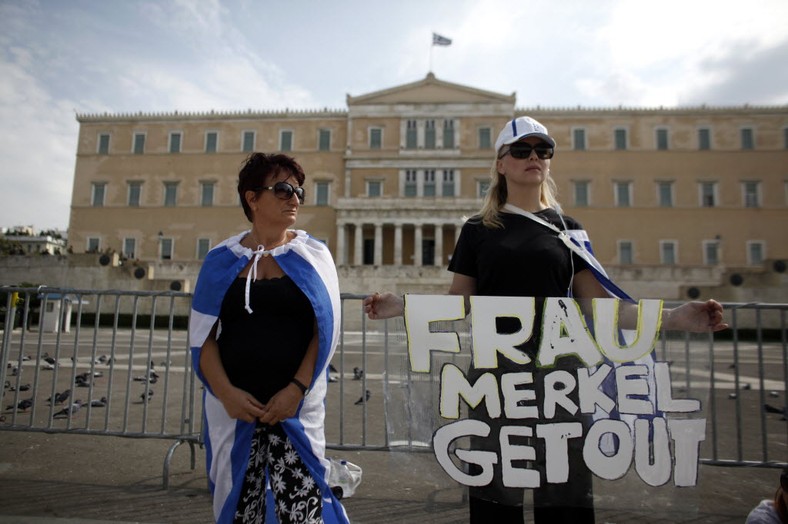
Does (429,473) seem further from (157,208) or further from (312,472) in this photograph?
(157,208)

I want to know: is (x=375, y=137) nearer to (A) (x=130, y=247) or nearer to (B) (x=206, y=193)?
(B) (x=206, y=193)

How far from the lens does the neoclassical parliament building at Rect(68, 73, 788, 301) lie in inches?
1379

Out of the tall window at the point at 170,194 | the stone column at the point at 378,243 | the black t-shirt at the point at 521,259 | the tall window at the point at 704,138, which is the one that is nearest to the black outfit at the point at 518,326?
the black t-shirt at the point at 521,259

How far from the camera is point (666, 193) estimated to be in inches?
1432

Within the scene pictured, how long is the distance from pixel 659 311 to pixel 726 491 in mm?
1985

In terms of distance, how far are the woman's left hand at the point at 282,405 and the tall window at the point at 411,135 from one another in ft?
119

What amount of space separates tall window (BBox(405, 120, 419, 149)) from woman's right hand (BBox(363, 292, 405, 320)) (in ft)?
118

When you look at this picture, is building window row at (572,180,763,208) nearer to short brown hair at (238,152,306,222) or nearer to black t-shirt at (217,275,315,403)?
short brown hair at (238,152,306,222)

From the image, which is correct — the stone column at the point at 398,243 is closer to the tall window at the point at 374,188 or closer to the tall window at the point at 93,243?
the tall window at the point at 374,188

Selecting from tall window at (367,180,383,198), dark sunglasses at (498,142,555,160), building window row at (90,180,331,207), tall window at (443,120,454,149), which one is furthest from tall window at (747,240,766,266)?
dark sunglasses at (498,142,555,160)

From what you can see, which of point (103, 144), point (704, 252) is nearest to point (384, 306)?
point (704, 252)

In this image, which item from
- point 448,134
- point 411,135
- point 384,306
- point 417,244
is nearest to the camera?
point 384,306

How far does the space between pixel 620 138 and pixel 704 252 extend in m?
10.2

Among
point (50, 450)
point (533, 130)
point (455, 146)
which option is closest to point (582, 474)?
point (533, 130)
